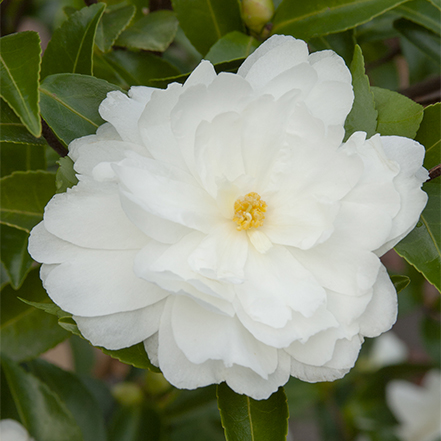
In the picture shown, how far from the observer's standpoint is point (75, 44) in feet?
2.30

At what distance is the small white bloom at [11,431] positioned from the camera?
82 cm

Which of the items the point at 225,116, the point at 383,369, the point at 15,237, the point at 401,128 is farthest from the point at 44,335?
the point at 383,369

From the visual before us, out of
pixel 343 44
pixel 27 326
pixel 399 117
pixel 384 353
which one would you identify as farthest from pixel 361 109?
pixel 384 353

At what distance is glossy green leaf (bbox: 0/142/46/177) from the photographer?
877 mm

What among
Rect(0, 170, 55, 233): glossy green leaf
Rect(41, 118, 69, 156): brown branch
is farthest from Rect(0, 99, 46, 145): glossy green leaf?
Rect(0, 170, 55, 233): glossy green leaf

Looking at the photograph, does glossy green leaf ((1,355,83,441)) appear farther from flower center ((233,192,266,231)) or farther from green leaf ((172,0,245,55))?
green leaf ((172,0,245,55))

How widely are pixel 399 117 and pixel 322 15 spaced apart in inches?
8.7

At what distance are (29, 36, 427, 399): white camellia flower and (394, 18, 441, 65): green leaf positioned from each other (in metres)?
0.44

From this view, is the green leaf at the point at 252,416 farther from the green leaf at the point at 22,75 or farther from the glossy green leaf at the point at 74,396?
the glossy green leaf at the point at 74,396

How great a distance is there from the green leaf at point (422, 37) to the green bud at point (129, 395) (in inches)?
35.5

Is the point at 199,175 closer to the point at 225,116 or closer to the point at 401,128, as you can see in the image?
the point at 225,116

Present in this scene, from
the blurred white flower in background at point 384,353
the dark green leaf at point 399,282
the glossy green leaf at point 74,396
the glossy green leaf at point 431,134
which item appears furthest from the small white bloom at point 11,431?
the blurred white flower in background at point 384,353

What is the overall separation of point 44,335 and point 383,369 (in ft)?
2.89

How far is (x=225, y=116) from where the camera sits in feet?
1.78
